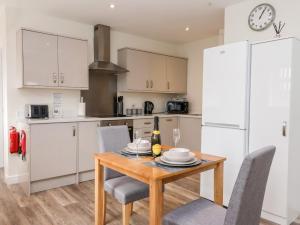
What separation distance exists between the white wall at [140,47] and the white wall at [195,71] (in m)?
0.38

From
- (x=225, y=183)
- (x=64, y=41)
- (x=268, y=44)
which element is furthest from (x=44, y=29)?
(x=225, y=183)

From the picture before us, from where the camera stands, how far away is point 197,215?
5.20 feet

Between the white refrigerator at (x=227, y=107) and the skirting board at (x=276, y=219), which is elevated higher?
the white refrigerator at (x=227, y=107)

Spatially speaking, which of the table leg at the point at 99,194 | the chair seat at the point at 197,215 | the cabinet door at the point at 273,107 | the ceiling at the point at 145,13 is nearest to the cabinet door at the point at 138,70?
the ceiling at the point at 145,13

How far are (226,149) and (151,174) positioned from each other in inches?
58.0

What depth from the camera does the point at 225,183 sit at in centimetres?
275

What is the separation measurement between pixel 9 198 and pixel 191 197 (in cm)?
230

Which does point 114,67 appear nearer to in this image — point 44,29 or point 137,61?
point 137,61

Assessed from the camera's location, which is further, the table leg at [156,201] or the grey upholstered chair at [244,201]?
the table leg at [156,201]

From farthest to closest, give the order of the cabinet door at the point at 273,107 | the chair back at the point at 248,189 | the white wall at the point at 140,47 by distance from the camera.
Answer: the white wall at the point at 140,47
the cabinet door at the point at 273,107
the chair back at the point at 248,189

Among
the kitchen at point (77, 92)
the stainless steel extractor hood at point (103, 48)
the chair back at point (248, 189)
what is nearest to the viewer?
the chair back at point (248, 189)

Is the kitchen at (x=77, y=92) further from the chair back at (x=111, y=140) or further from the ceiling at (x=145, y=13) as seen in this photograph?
the chair back at (x=111, y=140)

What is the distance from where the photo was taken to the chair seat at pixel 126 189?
78.1 inches

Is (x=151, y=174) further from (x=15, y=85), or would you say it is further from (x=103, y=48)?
(x=103, y=48)
